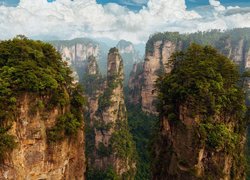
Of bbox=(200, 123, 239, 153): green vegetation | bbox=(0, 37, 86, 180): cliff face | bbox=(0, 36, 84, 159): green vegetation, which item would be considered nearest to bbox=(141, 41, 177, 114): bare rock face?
bbox=(0, 36, 84, 159): green vegetation

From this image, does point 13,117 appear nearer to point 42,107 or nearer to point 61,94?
point 42,107

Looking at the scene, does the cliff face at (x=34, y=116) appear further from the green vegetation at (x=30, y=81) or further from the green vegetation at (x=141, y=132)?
the green vegetation at (x=141, y=132)

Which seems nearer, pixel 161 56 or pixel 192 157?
pixel 192 157

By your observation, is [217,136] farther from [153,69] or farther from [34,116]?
[153,69]

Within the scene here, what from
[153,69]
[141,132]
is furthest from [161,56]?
[141,132]

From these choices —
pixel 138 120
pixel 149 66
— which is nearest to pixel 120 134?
pixel 138 120
